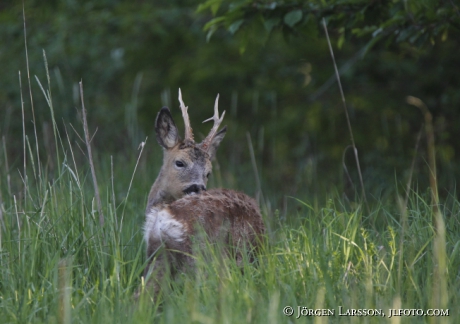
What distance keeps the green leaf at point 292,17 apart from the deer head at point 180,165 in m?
0.84

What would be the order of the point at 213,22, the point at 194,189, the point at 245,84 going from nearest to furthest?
the point at 194,189 < the point at 213,22 < the point at 245,84

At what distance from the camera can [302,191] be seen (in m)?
6.85

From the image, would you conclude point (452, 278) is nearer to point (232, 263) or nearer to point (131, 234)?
point (232, 263)

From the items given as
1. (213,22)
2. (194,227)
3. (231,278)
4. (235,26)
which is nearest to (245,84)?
(213,22)

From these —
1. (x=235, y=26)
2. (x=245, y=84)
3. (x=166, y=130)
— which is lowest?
(x=245, y=84)

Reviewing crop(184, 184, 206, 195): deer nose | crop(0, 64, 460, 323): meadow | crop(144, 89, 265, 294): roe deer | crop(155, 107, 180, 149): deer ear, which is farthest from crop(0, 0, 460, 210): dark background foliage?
crop(0, 64, 460, 323): meadow

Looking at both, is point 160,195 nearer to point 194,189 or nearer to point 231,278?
point 194,189

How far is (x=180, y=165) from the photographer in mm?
5293

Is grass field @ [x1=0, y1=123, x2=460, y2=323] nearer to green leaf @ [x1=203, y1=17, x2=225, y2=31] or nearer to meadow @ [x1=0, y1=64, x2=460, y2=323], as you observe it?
meadow @ [x1=0, y1=64, x2=460, y2=323]

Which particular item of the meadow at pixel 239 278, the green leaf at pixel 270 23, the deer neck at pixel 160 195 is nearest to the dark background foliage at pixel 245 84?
the deer neck at pixel 160 195

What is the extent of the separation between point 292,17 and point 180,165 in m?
1.36

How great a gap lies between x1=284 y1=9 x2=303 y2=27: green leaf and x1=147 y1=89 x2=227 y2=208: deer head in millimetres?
840

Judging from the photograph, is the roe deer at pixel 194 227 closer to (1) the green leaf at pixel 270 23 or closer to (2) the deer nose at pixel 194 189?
(2) the deer nose at pixel 194 189

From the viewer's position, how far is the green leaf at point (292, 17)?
511 centimetres
